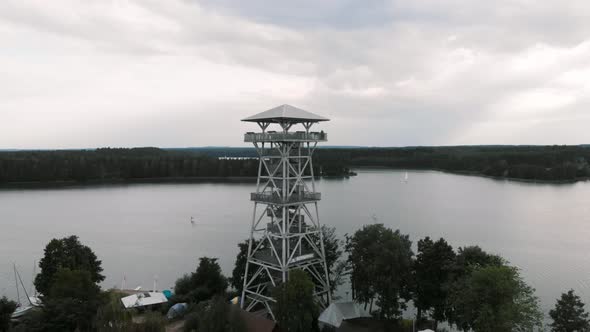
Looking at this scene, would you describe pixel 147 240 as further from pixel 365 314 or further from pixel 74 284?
pixel 365 314

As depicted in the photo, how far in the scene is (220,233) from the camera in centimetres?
4366

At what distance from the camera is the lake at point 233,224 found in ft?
104

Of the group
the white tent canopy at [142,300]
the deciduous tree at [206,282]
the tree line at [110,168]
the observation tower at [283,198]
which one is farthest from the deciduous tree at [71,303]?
the tree line at [110,168]

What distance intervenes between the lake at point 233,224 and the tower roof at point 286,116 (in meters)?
15.2

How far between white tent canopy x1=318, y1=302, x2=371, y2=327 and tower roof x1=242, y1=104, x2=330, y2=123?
938 centimetres

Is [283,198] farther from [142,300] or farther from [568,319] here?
[568,319]

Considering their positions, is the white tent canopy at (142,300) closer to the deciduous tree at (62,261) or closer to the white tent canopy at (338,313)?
the deciduous tree at (62,261)

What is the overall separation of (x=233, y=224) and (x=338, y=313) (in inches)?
1169

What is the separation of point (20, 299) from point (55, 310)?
478 inches

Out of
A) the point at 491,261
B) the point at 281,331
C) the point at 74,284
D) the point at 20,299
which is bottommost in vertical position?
the point at 20,299

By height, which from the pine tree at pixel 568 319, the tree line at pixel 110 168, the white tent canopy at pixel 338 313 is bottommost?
the white tent canopy at pixel 338 313

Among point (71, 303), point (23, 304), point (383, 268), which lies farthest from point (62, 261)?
point (383, 268)

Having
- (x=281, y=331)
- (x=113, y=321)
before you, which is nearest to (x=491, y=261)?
(x=281, y=331)

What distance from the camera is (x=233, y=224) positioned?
156ft
